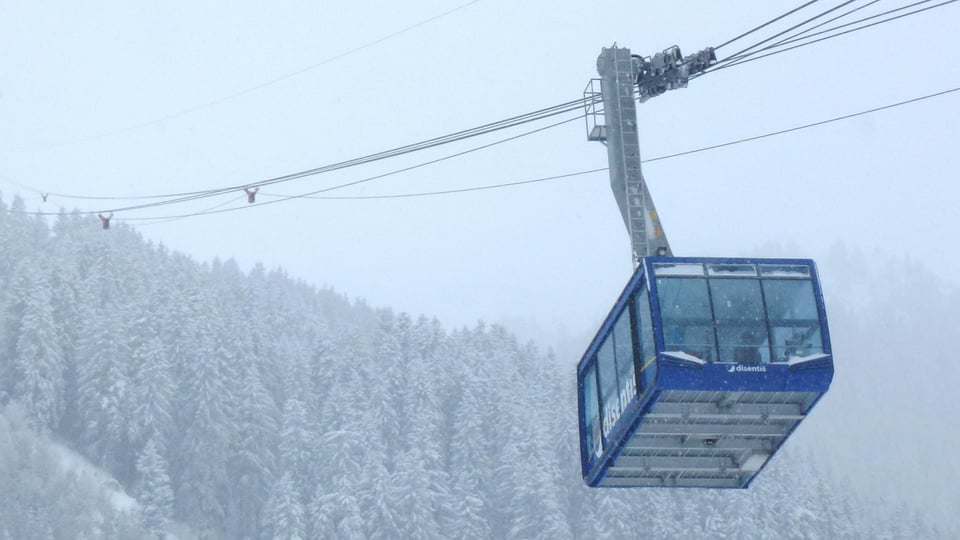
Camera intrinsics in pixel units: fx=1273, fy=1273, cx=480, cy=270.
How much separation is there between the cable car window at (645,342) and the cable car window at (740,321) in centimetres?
109

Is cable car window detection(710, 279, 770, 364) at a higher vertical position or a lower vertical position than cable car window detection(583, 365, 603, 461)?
higher

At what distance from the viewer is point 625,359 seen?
21.5 metres

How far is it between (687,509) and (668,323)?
73.5m

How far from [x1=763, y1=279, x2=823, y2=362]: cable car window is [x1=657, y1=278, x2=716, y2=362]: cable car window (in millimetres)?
1135

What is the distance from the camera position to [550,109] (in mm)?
23328

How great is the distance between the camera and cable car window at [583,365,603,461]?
23406 millimetres

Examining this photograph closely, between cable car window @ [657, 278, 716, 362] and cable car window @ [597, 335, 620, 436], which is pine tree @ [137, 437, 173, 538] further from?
cable car window @ [657, 278, 716, 362]

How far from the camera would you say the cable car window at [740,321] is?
20.4 metres

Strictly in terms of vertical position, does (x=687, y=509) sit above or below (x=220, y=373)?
below

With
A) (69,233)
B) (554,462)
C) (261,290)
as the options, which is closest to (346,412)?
(554,462)

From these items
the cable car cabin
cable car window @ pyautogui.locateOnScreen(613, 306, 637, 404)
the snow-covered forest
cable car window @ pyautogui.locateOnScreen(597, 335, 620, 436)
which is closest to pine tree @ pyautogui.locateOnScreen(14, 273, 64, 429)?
the snow-covered forest

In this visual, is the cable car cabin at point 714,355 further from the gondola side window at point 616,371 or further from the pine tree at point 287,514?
the pine tree at point 287,514

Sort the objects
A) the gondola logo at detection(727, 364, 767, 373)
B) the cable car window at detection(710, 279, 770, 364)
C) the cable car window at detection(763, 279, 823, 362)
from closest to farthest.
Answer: the gondola logo at detection(727, 364, 767, 373) < the cable car window at detection(710, 279, 770, 364) < the cable car window at detection(763, 279, 823, 362)

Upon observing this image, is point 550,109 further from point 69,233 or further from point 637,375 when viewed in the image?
point 69,233
